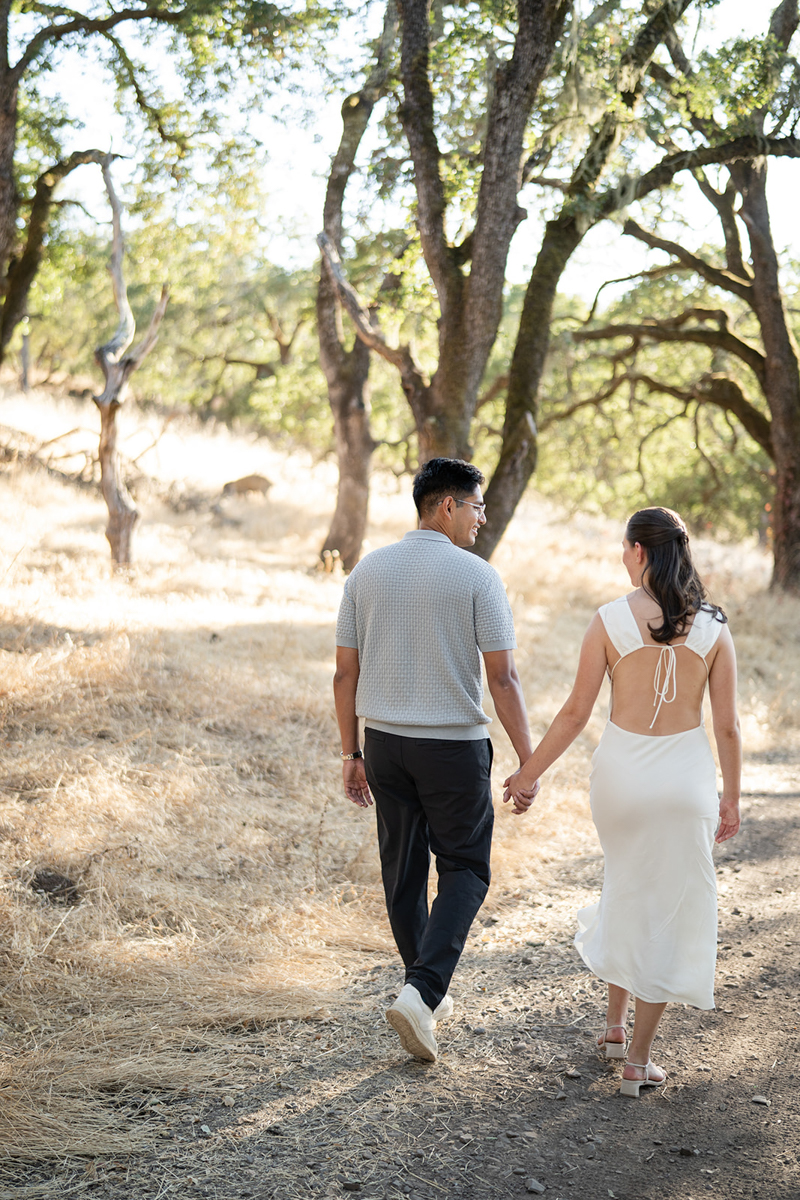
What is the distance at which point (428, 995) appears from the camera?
3.16m

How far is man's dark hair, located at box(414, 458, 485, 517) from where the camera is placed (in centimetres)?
342

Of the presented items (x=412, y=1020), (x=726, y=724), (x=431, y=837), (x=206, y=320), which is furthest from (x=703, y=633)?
(x=206, y=320)

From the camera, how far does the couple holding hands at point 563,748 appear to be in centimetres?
316

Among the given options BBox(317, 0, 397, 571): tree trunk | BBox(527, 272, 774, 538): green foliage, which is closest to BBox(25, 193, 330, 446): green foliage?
BBox(317, 0, 397, 571): tree trunk

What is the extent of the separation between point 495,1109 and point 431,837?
3.04ft

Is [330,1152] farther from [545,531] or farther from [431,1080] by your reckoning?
[545,531]

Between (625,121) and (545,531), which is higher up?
(625,121)

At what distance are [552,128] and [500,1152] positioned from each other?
27.0 ft

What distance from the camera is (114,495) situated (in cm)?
982

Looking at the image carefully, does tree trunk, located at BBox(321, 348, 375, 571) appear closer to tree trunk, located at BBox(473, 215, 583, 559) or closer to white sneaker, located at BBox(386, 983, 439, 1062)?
tree trunk, located at BBox(473, 215, 583, 559)

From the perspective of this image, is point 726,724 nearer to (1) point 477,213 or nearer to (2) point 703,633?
(2) point 703,633

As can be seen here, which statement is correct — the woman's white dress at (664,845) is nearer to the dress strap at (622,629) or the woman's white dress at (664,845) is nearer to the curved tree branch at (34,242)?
the dress strap at (622,629)

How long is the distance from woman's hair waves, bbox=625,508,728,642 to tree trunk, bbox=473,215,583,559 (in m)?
4.93

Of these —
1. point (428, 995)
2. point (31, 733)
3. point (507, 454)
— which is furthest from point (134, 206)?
point (428, 995)
